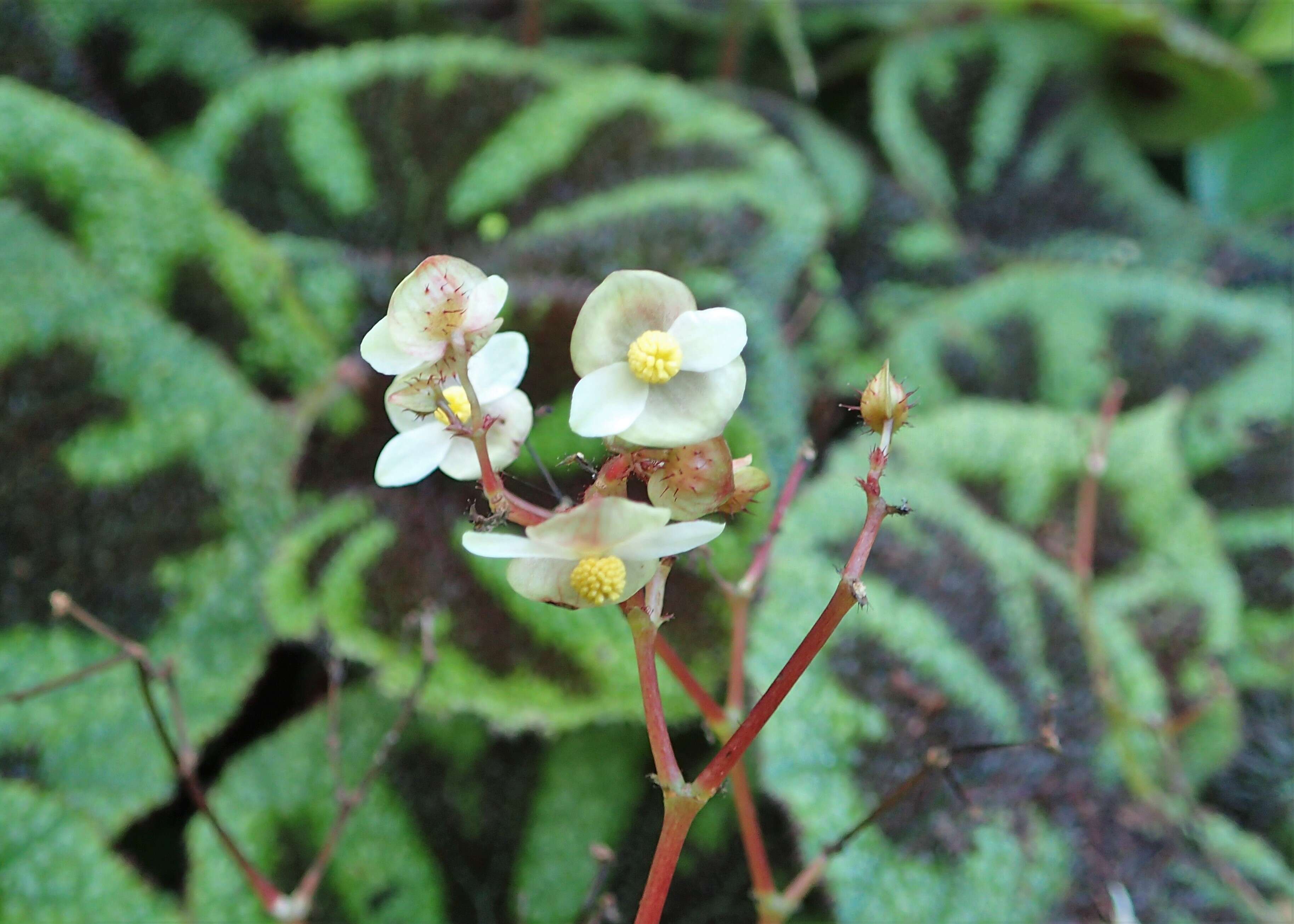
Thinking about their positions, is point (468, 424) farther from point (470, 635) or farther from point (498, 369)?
point (470, 635)

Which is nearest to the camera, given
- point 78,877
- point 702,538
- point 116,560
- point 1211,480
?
point 702,538

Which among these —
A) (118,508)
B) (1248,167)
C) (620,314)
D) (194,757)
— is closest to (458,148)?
(118,508)

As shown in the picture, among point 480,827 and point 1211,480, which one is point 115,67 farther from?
point 1211,480

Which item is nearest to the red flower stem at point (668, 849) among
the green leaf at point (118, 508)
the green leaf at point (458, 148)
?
the green leaf at point (118, 508)

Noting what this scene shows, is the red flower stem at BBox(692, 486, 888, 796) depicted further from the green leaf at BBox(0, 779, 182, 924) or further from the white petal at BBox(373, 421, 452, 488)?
the green leaf at BBox(0, 779, 182, 924)

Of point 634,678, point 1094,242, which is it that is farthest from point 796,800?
point 1094,242

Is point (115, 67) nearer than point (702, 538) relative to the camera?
No

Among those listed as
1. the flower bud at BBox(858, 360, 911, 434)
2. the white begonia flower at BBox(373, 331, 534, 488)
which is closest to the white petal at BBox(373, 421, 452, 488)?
the white begonia flower at BBox(373, 331, 534, 488)
